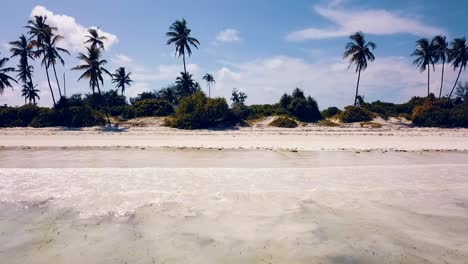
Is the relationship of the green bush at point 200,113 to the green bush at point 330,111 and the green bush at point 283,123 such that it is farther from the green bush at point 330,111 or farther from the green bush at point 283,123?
the green bush at point 330,111

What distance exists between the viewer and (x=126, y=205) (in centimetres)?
686

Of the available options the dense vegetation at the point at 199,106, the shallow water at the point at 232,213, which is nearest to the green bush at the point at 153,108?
the dense vegetation at the point at 199,106

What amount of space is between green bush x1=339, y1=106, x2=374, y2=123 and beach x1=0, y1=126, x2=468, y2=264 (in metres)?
19.7

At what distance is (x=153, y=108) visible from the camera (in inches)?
1459

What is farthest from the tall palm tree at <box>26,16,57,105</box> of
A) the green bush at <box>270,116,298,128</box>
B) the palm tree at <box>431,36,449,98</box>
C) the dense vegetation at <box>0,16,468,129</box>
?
the palm tree at <box>431,36,449,98</box>

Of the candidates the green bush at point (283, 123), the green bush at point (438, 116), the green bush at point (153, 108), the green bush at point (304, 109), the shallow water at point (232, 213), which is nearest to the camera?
the shallow water at point (232, 213)

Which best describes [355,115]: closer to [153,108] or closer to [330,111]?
[330,111]

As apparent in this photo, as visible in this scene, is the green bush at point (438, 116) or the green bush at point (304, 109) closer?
the green bush at point (438, 116)

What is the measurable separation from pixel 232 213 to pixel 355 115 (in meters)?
28.6

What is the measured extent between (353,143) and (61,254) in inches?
669

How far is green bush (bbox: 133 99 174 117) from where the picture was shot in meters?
36.5

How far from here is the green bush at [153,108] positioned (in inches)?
1438

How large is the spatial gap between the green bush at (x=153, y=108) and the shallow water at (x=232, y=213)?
989 inches

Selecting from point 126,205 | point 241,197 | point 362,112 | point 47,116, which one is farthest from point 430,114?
point 47,116
